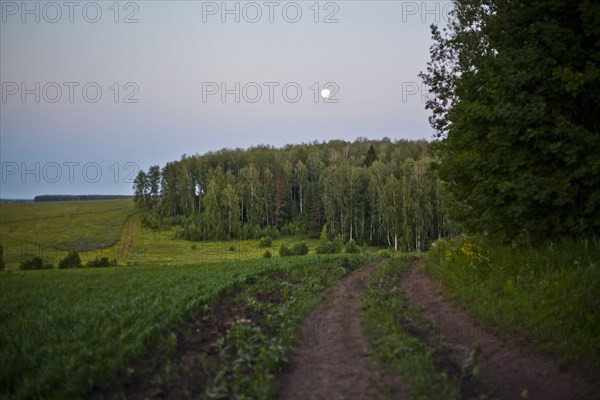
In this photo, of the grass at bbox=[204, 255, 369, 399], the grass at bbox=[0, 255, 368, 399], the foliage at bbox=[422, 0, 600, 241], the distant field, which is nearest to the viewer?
the grass at bbox=[204, 255, 369, 399]

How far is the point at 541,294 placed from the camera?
8.75 m

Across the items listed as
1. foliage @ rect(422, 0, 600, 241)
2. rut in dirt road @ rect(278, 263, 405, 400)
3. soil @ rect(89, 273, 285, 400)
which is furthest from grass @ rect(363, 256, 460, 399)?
foliage @ rect(422, 0, 600, 241)

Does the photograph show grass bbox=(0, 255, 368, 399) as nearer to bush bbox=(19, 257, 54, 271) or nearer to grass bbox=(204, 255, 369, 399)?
grass bbox=(204, 255, 369, 399)

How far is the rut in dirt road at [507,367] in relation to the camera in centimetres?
604

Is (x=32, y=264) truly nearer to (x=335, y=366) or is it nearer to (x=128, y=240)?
(x=335, y=366)

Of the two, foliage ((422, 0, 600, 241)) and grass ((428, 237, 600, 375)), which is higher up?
foliage ((422, 0, 600, 241))

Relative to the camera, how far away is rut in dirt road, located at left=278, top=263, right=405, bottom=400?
6.05 m

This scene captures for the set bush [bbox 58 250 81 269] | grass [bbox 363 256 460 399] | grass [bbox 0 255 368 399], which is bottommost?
bush [bbox 58 250 81 269]

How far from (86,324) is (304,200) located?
9732 centimetres

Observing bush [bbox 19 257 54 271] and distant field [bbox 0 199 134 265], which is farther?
bush [bbox 19 257 54 271]

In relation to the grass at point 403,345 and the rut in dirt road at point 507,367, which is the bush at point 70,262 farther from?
the rut in dirt road at point 507,367

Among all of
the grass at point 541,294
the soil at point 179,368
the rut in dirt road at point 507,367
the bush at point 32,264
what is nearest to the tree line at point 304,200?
the bush at point 32,264

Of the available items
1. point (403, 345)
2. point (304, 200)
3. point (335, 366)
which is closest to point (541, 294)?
point (403, 345)

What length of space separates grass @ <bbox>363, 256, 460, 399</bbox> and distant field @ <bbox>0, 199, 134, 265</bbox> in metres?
21.0
